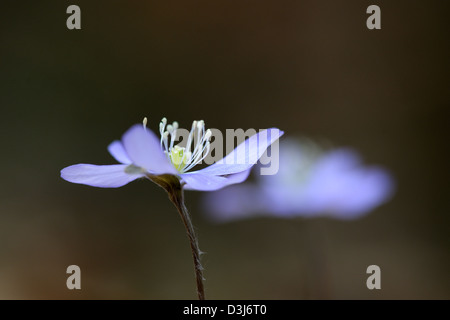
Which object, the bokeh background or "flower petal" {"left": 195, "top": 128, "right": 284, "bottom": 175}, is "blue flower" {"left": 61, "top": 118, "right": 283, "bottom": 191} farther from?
the bokeh background

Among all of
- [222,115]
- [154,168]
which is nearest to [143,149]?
[154,168]

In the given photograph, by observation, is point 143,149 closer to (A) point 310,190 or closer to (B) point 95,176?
(B) point 95,176

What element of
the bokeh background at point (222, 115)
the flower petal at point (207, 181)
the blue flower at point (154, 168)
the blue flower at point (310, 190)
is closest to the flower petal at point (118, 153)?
the blue flower at point (154, 168)

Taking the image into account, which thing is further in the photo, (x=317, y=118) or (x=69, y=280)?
(x=317, y=118)

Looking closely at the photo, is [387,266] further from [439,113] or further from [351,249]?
[439,113]

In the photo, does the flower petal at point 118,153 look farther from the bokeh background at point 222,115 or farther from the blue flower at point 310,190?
the bokeh background at point 222,115
